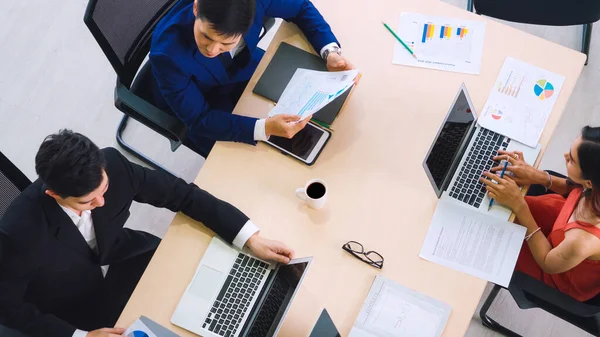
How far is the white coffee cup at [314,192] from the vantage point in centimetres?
177

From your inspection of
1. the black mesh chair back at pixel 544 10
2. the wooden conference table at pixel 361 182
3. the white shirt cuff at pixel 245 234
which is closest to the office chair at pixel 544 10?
the black mesh chair back at pixel 544 10

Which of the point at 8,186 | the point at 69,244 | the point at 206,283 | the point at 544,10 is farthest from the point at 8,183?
the point at 544,10

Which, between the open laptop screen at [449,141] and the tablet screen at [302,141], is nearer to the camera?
the open laptop screen at [449,141]

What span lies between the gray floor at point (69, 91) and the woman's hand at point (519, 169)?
98 centimetres

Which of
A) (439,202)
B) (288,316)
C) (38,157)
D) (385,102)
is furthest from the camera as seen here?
(385,102)

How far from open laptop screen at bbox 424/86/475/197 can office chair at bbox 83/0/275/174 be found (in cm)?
80

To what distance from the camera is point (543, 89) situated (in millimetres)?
1934

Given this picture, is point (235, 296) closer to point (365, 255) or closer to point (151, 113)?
point (365, 255)

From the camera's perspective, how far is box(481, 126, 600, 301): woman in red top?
66.9 inches

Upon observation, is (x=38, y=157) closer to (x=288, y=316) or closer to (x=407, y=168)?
(x=288, y=316)

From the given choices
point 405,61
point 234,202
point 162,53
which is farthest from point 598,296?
point 162,53

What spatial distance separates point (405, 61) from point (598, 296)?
99cm

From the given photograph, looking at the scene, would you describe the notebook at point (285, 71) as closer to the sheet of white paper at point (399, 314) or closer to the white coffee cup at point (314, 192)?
the white coffee cup at point (314, 192)

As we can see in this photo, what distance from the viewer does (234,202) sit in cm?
184
